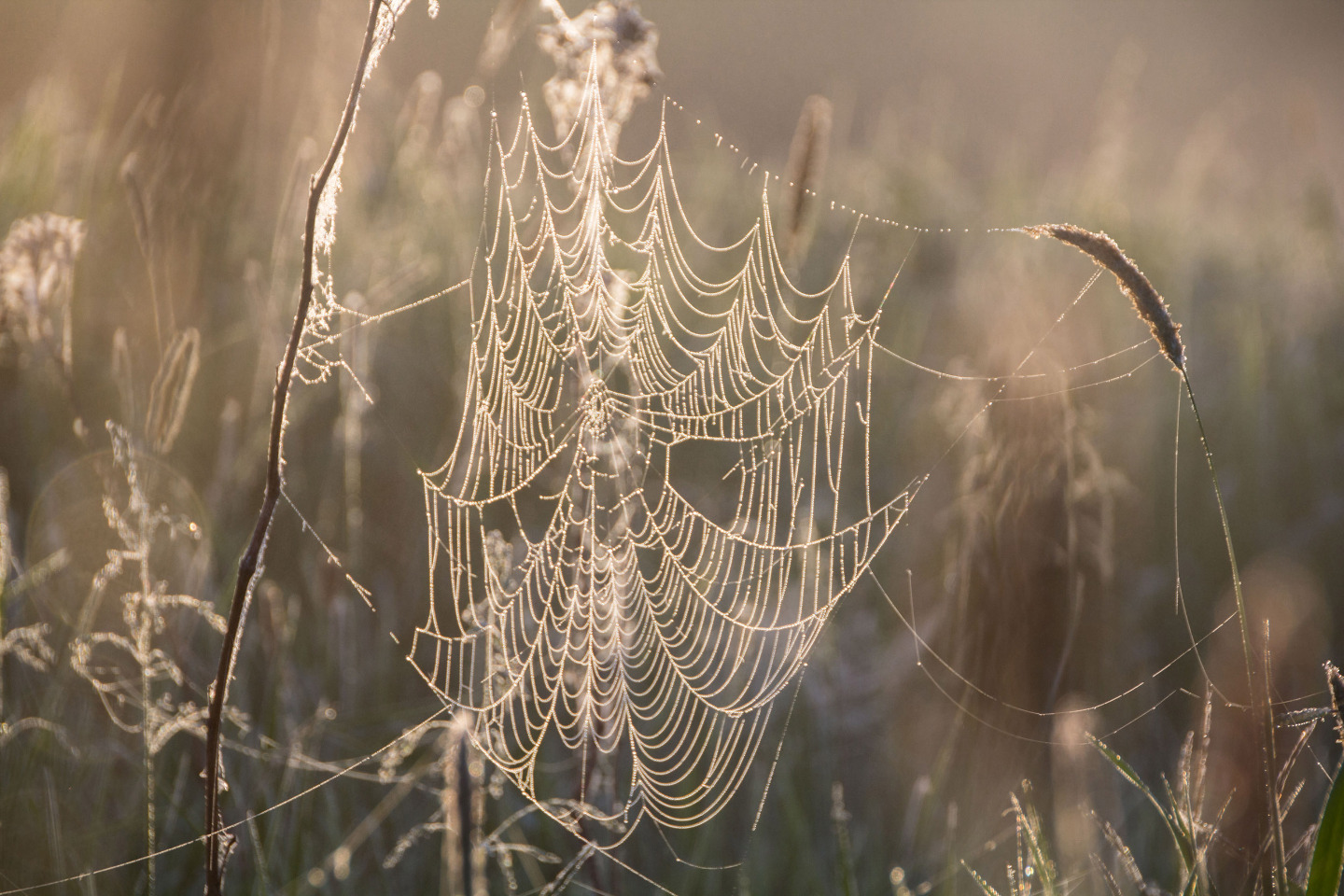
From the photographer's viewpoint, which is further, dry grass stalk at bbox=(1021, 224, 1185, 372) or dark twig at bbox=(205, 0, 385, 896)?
dry grass stalk at bbox=(1021, 224, 1185, 372)

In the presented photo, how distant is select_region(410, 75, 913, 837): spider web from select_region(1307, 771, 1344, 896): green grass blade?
4.06 ft

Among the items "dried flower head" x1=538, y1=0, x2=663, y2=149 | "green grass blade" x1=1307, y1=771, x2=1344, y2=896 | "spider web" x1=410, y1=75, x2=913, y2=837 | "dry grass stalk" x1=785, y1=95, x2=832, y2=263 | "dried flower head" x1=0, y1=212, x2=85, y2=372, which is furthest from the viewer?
"spider web" x1=410, y1=75, x2=913, y2=837

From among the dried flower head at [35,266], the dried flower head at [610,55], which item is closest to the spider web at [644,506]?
the dried flower head at [610,55]

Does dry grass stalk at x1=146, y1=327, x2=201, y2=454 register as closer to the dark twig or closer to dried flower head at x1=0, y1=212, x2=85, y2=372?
dried flower head at x1=0, y1=212, x2=85, y2=372

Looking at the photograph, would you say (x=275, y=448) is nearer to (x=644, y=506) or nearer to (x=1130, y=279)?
(x=1130, y=279)

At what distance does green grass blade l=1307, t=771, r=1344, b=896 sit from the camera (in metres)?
1.11

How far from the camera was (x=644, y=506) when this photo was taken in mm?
2516

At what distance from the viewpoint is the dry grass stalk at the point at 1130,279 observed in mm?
1134

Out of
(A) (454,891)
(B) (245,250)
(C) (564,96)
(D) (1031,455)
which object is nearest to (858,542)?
(D) (1031,455)

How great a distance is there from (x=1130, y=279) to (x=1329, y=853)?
0.66m

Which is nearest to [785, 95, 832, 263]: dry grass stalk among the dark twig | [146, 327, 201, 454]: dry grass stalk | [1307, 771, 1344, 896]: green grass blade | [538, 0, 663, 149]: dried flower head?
[538, 0, 663, 149]: dried flower head

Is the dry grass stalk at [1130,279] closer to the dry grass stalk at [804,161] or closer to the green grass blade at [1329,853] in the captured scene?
the green grass blade at [1329,853]

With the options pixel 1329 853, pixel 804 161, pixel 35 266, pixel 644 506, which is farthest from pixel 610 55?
pixel 1329 853

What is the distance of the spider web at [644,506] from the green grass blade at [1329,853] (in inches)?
48.7
